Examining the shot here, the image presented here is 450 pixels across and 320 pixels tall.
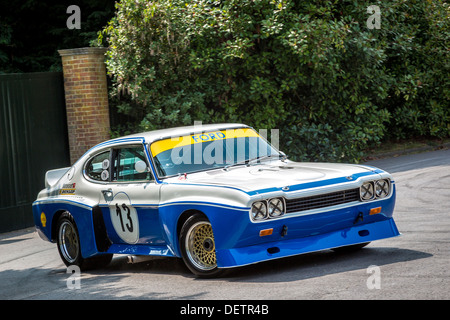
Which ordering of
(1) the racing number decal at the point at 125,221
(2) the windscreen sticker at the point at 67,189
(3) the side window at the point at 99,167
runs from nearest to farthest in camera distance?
(1) the racing number decal at the point at 125,221
(3) the side window at the point at 99,167
(2) the windscreen sticker at the point at 67,189

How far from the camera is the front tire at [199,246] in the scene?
23.7 ft

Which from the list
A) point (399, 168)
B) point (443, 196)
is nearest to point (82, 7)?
point (399, 168)

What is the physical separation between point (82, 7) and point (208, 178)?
17.3 metres

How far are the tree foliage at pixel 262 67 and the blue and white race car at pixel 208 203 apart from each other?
5.99 meters

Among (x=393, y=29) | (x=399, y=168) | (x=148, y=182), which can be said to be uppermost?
(x=393, y=29)

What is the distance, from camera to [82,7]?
23625mm

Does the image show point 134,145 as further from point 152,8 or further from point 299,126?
point 299,126

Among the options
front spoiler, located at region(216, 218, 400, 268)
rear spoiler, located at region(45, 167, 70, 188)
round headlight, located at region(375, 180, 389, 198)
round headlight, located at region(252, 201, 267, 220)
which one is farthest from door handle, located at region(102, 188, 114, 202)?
round headlight, located at region(375, 180, 389, 198)

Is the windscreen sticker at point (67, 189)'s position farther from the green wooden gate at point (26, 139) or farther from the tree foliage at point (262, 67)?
the tree foliage at point (262, 67)

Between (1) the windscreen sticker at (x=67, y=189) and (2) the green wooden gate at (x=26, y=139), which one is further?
(2) the green wooden gate at (x=26, y=139)

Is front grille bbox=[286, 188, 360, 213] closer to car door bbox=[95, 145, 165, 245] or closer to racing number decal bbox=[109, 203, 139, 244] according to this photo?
car door bbox=[95, 145, 165, 245]

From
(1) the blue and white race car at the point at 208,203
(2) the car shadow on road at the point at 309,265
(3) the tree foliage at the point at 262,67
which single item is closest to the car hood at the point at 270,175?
(1) the blue and white race car at the point at 208,203

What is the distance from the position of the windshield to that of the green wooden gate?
631 cm

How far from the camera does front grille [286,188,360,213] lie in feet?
23.3
